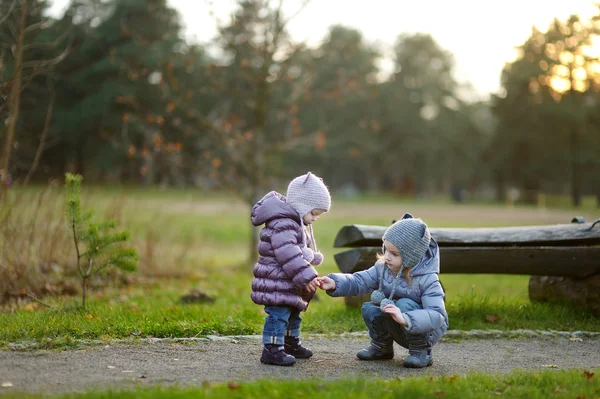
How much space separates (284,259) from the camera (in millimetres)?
5090

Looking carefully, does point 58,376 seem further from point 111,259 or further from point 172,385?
point 111,259

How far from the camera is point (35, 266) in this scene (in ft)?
29.8

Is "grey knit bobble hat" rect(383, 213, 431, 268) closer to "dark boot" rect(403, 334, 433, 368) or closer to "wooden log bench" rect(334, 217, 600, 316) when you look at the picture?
"dark boot" rect(403, 334, 433, 368)

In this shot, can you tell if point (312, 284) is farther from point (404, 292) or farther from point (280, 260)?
point (404, 292)

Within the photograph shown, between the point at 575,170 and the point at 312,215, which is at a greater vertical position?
the point at 575,170

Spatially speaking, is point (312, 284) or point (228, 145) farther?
point (228, 145)

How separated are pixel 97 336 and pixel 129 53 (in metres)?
19.2

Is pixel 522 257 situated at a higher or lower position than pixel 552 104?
lower

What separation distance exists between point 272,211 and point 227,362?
1.19m

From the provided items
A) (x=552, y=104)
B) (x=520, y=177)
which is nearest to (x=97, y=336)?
(x=552, y=104)

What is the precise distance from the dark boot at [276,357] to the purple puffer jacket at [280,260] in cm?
33

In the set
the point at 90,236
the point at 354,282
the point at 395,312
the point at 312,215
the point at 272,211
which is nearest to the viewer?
the point at 395,312

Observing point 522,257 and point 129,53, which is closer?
point 522,257

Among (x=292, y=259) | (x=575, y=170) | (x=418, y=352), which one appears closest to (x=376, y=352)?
(x=418, y=352)
